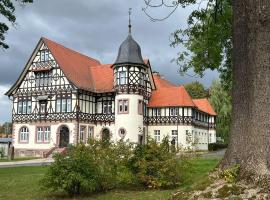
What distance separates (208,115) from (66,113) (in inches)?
828

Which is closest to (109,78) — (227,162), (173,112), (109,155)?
(173,112)

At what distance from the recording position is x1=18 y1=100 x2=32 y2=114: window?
44.8 m

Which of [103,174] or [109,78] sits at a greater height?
[109,78]

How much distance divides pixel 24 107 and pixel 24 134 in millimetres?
2922

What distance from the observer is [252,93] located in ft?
22.0

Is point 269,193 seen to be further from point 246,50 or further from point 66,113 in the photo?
point 66,113

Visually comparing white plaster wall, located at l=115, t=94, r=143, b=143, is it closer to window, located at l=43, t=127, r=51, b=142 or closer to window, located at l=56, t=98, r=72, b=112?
window, located at l=56, t=98, r=72, b=112

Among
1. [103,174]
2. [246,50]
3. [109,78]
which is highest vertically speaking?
[109,78]

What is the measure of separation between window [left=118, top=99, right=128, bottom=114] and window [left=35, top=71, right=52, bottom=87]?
7865 millimetres

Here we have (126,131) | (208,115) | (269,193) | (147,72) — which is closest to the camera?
(269,193)

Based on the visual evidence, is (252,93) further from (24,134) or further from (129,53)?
(24,134)

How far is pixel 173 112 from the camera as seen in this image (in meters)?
45.5

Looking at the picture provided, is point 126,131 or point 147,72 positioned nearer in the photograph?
point 126,131

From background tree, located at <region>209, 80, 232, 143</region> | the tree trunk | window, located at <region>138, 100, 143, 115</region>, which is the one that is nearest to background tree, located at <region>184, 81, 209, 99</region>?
background tree, located at <region>209, 80, 232, 143</region>
